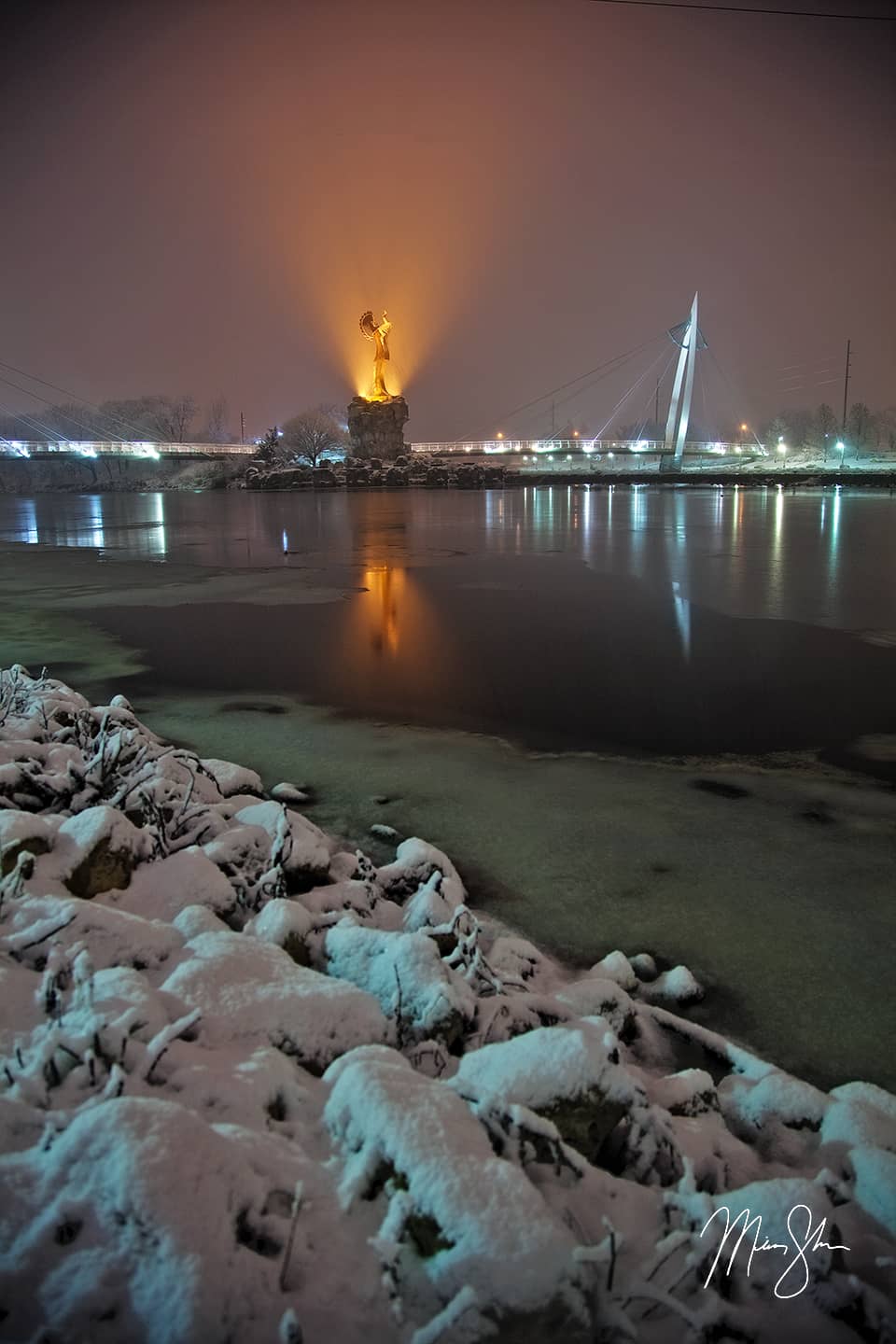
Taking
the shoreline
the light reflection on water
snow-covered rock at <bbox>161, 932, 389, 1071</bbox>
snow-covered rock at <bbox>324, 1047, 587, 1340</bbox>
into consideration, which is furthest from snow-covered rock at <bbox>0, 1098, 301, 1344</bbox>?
the shoreline

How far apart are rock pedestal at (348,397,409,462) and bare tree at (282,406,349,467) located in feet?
42.9

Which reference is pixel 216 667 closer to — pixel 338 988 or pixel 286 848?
pixel 286 848

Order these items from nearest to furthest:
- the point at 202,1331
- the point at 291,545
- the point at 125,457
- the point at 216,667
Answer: the point at 202,1331 < the point at 216,667 < the point at 291,545 < the point at 125,457

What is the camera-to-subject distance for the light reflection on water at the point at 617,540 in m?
16.6

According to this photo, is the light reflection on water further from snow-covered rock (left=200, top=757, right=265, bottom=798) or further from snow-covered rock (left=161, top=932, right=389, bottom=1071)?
snow-covered rock (left=161, top=932, right=389, bottom=1071)

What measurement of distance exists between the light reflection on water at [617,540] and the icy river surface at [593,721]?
9.5 inches

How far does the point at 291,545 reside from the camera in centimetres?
2820

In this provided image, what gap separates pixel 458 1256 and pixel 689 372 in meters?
91.7

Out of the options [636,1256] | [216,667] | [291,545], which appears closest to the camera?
[636,1256]

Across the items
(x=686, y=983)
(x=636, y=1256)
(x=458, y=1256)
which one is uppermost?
(x=458, y=1256)

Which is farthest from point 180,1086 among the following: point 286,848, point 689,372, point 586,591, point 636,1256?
point 689,372
